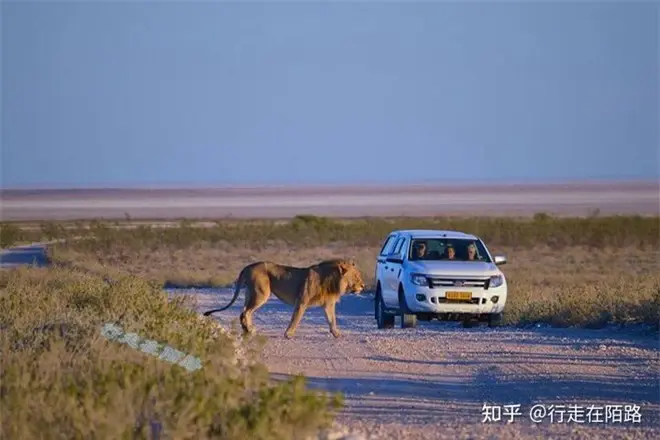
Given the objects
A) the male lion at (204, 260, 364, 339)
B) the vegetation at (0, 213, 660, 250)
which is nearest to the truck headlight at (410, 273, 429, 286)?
the male lion at (204, 260, 364, 339)

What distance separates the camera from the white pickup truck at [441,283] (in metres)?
21.2

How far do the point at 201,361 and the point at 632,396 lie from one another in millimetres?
5346

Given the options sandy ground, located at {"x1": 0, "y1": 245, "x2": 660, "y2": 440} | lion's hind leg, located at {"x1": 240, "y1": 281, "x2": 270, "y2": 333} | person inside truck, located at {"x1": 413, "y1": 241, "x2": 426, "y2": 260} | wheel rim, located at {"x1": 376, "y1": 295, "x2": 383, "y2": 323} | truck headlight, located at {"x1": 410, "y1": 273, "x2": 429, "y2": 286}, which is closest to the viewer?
sandy ground, located at {"x1": 0, "y1": 245, "x2": 660, "y2": 440}

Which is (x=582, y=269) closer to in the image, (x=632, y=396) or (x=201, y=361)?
(x=632, y=396)

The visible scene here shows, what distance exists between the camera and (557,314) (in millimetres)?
22406

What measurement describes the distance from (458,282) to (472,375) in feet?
18.5

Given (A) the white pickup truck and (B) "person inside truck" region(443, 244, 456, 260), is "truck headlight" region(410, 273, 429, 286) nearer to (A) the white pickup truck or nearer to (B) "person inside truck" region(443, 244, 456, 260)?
(A) the white pickup truck

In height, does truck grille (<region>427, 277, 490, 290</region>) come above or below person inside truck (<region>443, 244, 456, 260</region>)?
below

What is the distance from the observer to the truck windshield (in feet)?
72.8

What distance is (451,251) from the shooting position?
2239cm

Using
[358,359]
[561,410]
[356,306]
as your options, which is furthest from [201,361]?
[356,306]

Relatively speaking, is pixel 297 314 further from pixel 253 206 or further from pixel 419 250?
pixel 253 206

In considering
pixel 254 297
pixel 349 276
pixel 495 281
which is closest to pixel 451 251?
pixel 495 281

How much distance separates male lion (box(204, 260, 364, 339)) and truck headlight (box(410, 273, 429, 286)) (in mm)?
1769
